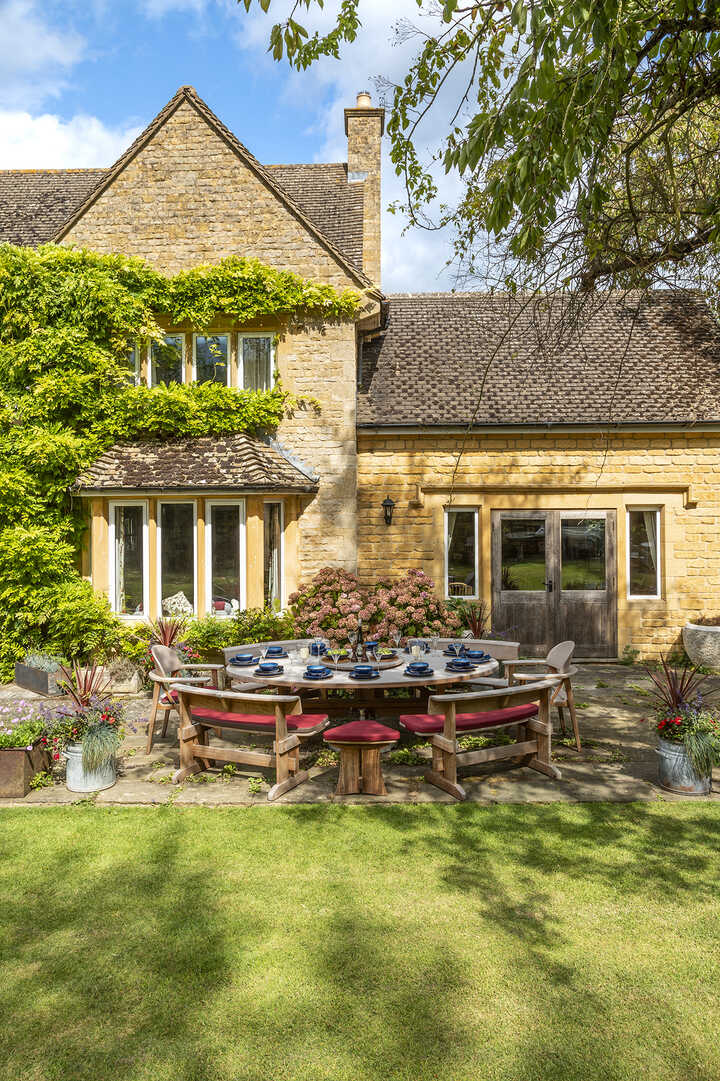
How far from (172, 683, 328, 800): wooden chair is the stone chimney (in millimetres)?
11205

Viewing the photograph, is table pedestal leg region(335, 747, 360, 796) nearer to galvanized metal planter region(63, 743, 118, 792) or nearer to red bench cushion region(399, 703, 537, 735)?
red bench cushion region(399, 703, 537, 735)

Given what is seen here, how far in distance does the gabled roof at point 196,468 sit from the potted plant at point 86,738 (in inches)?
188

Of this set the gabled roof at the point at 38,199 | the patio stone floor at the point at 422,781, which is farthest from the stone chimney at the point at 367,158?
the patio stone floor at the point at 422,781

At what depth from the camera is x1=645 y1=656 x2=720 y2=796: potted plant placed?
21.4 feet

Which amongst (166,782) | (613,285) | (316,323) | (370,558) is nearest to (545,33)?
(613,285)

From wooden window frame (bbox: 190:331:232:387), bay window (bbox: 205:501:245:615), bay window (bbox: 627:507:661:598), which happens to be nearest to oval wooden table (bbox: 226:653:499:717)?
bay window (bbox: 205:501:245:615)

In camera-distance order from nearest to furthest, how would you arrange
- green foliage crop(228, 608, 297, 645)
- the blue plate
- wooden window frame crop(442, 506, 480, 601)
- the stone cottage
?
the blue plate
green foliage crop(228, 608, 297, 645)
the stone cottage
wooden window frame crop(442, 506, 480, 601)

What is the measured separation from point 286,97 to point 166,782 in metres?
6.20

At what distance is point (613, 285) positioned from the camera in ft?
22.5

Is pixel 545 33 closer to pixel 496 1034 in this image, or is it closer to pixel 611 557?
pixel 496 1034

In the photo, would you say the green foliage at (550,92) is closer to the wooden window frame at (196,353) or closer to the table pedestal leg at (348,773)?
the table pedestal leg at (348,773)

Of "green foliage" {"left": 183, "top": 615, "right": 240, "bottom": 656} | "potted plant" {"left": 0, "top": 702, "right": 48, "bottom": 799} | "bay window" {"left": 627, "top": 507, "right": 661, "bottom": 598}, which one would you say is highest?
"bay window" {"left": 627, "top": 507, "right": 661, "bottom": 598}

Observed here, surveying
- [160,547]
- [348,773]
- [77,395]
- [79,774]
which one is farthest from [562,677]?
[77,395]

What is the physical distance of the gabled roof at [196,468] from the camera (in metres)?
11.3
